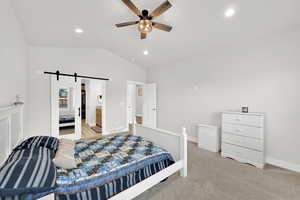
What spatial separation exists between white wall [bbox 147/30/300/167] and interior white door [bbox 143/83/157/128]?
99cm

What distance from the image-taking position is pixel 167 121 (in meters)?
5.06

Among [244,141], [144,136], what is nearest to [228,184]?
[244,141]

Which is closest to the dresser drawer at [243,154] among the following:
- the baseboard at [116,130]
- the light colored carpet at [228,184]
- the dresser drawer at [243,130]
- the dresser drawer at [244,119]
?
the light colored carpet at [228,184]

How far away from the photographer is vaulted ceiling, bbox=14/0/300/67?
2228 millimetres

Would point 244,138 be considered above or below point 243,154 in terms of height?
above

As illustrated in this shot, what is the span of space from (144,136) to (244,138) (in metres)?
2.16

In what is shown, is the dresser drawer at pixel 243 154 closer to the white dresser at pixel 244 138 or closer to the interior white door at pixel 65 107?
the white dresser at pixel 244 138

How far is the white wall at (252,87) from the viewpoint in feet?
8.57

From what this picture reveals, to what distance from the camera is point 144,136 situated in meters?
2.90

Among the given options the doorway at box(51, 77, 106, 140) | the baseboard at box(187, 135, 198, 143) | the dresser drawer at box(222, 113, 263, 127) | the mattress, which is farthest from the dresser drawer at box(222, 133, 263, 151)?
the doorway at box(51, 77, 106, 140)

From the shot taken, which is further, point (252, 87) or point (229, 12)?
point (252, 87)

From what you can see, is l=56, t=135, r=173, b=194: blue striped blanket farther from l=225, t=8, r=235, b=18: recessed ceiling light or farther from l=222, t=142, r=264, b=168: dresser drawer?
l=225, t=8, r=235, b=18: recessed ceiling light

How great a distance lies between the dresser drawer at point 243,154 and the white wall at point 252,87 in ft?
1.34

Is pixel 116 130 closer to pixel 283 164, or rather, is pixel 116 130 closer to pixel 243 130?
pixel 243 130
